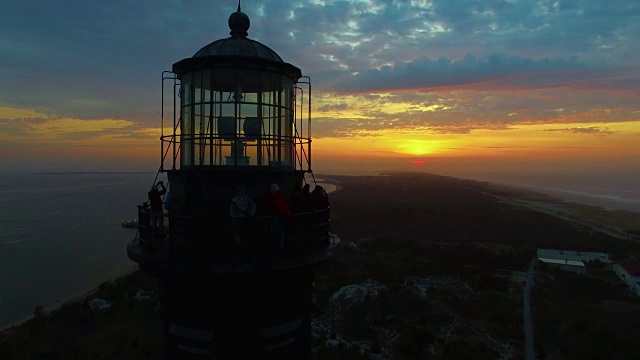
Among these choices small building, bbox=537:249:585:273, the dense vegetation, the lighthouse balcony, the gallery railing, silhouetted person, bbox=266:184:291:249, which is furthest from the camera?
small building, bbox=537:249:585:273

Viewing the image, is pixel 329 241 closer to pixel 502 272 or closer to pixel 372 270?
pixel 372 270

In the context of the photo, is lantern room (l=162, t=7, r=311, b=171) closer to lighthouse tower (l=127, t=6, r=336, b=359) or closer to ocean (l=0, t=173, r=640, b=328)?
lighthouse tower (l=127, t=6, r=336, b=359)

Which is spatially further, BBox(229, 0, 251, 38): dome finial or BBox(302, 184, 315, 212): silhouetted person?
BBox(229, 0, 251, 38): dome finial

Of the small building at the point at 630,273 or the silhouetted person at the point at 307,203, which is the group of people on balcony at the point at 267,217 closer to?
the silhouetted person at the point at 307,203

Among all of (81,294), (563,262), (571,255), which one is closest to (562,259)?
(563,262)

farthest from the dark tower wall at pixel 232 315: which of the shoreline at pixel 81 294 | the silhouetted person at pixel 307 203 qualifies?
the shoreline at pixel 81 294

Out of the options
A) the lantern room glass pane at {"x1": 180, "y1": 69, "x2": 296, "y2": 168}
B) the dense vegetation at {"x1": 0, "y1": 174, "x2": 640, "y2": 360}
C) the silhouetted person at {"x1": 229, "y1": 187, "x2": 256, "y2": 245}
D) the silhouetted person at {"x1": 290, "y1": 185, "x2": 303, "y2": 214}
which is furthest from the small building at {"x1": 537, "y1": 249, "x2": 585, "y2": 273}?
the silhouetted person at {"x1": 229, "y1": 187, "x2": 256, "y2": 245}
